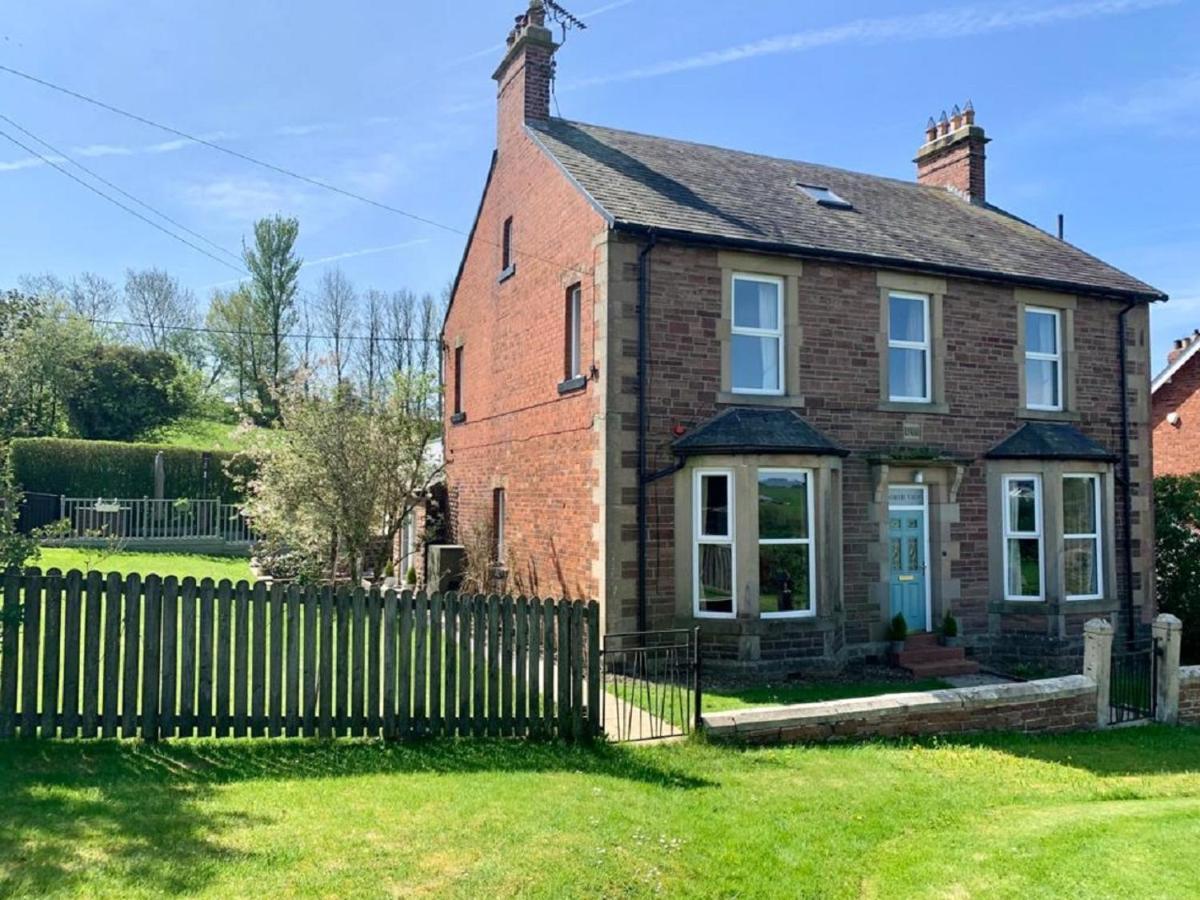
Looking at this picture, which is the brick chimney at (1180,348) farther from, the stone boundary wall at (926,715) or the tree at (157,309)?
the tree at (157,309)

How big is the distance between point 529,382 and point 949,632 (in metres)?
8.61

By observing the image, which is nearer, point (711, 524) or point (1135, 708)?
point (1135, 708)

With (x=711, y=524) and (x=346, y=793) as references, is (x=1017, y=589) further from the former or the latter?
(x=346, y=793)

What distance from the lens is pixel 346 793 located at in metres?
6.27

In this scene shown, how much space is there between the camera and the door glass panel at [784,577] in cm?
1255

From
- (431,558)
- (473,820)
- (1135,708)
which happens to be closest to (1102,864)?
(473,820)

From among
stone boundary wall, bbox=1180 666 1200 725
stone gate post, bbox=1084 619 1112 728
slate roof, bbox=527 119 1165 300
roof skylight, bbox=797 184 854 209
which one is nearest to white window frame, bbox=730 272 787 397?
slate roof, bbox=527 119 1165 300

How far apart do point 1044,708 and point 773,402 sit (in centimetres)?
568

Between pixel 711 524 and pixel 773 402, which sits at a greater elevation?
pixel 773 402

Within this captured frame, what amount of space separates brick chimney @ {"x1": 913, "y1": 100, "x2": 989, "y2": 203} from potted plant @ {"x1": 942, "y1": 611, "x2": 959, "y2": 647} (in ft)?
36.3

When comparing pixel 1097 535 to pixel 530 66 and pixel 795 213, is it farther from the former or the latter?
pixel 530 66

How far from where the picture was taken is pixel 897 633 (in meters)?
13.6

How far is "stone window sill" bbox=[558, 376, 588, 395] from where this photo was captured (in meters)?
13.0

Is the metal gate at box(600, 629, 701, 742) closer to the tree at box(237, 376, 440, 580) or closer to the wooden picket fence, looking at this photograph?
the wooden picket fence
